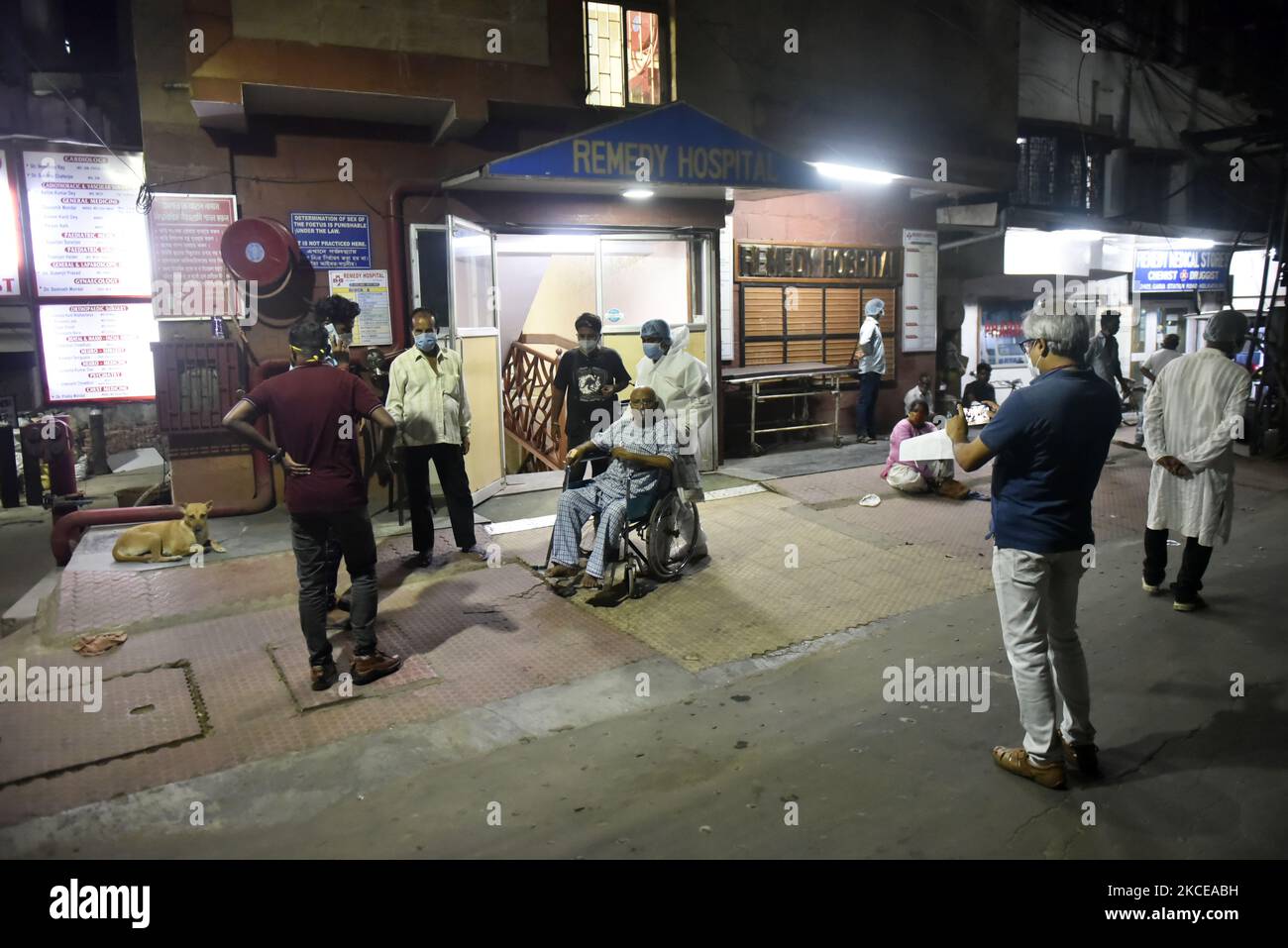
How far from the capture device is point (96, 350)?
1267cm

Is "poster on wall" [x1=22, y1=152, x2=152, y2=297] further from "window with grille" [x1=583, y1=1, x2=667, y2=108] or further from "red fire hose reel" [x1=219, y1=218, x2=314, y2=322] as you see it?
"window with grille" [x1=583, y1=1, x2=667, y2=108]

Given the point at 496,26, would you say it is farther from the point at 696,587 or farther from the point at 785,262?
the point at 696,587

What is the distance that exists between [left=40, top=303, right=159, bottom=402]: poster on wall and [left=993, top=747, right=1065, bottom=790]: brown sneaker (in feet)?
40.2

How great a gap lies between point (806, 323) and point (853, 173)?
103 inches

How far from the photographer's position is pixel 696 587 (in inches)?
261

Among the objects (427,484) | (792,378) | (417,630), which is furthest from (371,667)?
(792,378)

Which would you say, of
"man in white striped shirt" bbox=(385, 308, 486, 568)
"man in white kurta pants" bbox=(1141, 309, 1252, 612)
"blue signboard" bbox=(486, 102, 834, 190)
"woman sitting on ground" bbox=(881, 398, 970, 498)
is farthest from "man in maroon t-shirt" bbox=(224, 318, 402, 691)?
"woman sitting on ground" bbox=(881, 398, 970, 498)

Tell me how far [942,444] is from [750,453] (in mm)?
7404

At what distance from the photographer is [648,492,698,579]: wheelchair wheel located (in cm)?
654

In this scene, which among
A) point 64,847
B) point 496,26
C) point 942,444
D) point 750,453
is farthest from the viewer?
point 750,453

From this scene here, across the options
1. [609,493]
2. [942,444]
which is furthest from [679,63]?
[942,444]

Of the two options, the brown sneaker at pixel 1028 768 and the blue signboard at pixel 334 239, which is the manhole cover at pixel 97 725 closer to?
the brown sneaker at pixel 1028 768

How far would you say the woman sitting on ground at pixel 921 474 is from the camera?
9.40 metres

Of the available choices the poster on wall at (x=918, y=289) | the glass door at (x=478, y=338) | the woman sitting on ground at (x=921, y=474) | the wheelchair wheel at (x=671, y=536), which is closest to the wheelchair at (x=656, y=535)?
the wheelchair wheel at (x=671, y=536)
